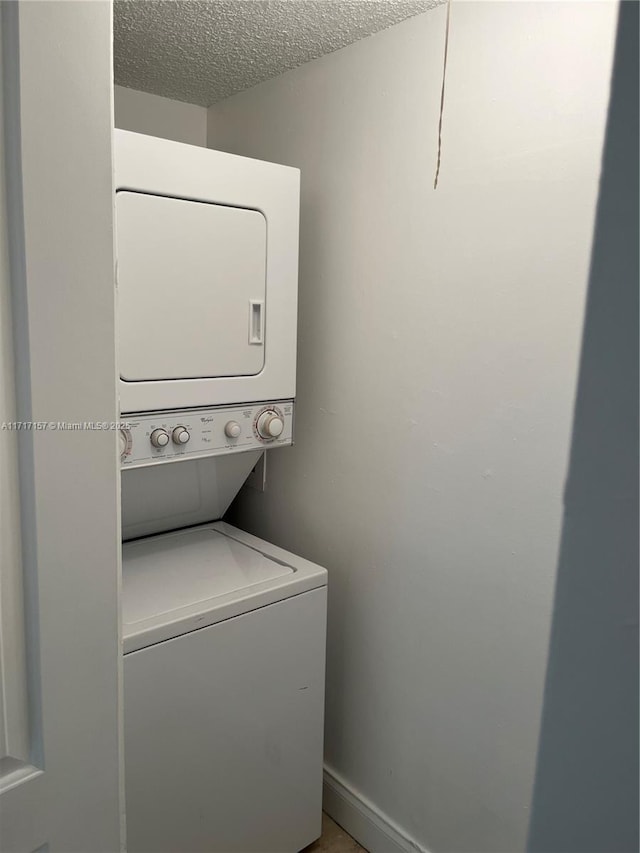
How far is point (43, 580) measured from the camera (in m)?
0.86

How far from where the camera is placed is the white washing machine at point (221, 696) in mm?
1548

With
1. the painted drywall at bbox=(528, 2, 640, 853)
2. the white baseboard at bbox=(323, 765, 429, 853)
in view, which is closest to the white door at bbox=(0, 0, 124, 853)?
the painted drywall at bbox=(528, 2, 640, 853)

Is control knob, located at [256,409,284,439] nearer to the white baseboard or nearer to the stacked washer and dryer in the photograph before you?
the stacked washer and dryer

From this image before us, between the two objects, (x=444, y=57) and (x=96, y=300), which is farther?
(x=444, y=57)

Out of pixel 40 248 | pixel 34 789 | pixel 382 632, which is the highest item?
pixel 40 248

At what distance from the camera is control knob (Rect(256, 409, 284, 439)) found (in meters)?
1.91

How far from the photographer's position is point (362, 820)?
6.63 ft

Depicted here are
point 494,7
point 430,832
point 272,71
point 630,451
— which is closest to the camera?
point 630,451

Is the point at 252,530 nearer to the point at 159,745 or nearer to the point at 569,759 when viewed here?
the point at 159,745

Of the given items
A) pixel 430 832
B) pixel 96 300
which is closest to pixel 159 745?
pixel 430 832

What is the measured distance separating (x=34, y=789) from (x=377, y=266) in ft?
4.78

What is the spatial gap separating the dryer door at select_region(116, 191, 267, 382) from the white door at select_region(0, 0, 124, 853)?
703 millimetres

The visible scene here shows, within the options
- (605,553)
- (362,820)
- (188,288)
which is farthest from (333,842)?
(605,553)

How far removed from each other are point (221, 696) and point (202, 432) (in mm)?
690
